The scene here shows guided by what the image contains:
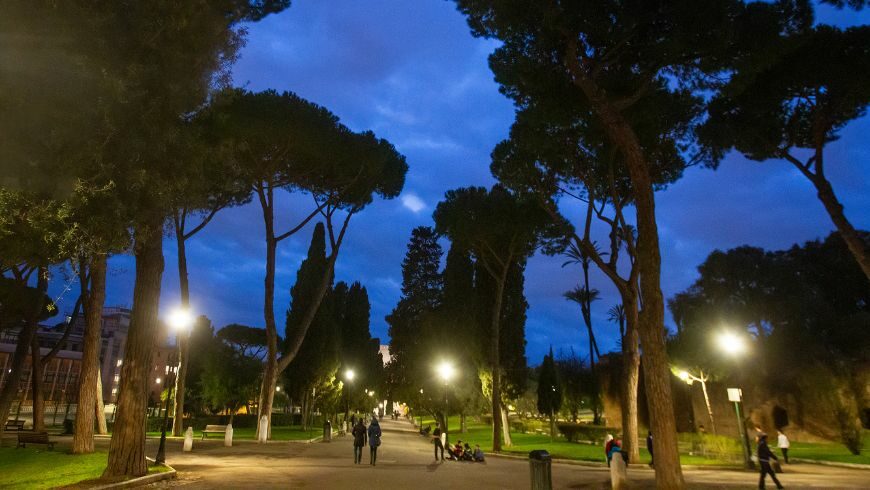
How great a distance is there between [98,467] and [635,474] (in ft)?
42.9

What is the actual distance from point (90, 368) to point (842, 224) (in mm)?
23149

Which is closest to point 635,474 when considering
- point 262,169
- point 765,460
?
point 765,460

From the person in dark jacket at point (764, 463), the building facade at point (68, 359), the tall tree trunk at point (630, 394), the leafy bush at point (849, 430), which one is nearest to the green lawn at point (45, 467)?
the person in dark jacket at point (764, 463)

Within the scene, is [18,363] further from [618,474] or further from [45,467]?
[618,474]

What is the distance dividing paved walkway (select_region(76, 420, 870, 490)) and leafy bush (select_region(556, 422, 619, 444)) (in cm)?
1087

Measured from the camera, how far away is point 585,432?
88.8 feet

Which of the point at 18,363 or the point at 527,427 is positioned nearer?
the point at 18,363

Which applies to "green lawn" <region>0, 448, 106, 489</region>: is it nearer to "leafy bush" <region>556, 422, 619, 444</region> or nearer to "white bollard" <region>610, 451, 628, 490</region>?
"white bollard" <region>610, 451, 628, 490</region>

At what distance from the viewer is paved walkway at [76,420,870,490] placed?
10141 millimetres

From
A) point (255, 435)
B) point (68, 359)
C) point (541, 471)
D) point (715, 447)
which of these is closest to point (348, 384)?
point (255, 435)

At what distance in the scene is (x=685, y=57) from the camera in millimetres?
11406

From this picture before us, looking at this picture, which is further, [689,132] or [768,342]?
[768,342]

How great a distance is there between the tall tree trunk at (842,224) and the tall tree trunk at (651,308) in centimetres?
908

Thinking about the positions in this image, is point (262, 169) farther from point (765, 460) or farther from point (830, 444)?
point (830, 444)
